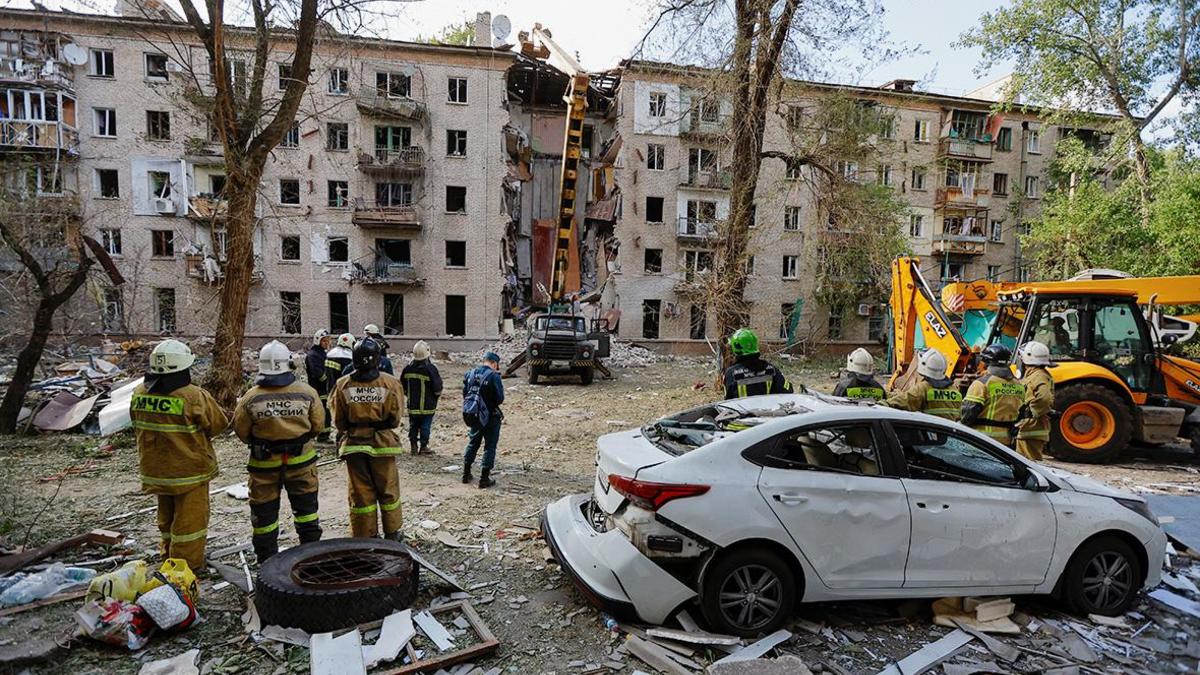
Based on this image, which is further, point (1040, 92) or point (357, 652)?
point (1040, 92)

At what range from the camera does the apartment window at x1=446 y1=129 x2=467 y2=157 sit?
2769 cm

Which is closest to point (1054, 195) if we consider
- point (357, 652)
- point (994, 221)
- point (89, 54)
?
point (994, 221)

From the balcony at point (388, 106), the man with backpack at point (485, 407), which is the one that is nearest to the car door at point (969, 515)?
the man with backpack at point (485, 407)

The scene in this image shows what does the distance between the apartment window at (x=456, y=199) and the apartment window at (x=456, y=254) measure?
1495 millimetres

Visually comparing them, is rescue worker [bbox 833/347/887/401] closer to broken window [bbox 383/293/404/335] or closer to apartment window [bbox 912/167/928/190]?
broken window [bbox 383/293/404/335]

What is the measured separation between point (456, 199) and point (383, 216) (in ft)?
11.4

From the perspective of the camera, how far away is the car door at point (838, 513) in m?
3.68

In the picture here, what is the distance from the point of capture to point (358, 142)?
2719cm

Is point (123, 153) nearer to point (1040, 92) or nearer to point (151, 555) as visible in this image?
point (151, 555)

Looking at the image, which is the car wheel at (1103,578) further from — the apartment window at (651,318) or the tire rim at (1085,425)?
the apartment window at (651,318)

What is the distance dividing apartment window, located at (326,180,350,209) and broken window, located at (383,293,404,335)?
4.62 m

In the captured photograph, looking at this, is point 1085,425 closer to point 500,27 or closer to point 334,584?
point 334,584

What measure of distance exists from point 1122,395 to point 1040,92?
1823cm

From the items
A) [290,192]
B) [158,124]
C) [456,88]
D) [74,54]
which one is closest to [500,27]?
[456,88]
